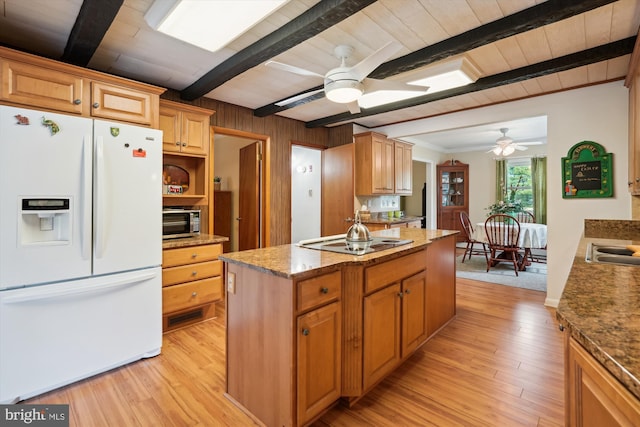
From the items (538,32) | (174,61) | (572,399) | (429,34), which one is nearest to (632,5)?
(538,32)

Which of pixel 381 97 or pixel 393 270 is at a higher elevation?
pixel 381 97

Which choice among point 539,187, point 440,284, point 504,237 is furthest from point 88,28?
point 539,187

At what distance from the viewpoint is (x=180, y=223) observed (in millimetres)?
3225

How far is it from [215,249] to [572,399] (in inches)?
112

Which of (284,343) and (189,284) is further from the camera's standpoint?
(189,284)

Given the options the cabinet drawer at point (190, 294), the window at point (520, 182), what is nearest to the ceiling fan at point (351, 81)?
the cabinet drawer at point (190, 294)

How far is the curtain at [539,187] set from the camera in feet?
22.3

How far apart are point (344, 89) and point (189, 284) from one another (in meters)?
2.23

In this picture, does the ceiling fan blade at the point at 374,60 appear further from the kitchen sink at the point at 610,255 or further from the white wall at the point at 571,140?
the white wall at the point at 571,140

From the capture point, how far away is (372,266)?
1.87 metres

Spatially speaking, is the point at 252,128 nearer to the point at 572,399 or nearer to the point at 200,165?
the point at 200,165

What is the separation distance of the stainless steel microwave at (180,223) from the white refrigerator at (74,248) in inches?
25.1

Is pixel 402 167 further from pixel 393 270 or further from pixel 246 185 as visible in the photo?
pixel 393 270

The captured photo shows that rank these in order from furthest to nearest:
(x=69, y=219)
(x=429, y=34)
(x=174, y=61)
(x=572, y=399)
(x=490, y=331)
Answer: (x=490, y=331)
(x=174, y=61)
(x=429, y=34)
(x=69, y=219)
(x=572, y=399)
